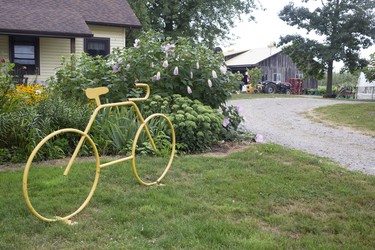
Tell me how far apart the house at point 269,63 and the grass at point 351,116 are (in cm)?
2874

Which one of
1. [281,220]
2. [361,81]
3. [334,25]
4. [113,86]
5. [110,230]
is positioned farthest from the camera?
[361,81]

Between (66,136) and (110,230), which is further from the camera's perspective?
(66,136)

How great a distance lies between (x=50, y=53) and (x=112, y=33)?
2.96 metres

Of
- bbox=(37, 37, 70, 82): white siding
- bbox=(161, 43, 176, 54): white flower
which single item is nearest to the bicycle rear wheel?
bbox=(161, 43, 176, 54): white flower

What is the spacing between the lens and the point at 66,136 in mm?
6016

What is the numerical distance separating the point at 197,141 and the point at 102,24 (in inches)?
463

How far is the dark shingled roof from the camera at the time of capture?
13.8m

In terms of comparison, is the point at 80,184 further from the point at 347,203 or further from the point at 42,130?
the point at 347,203

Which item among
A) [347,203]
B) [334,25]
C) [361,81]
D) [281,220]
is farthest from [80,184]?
[361,81]

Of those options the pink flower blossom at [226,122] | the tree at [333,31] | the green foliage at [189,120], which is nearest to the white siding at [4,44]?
the green foliage at [189,120]

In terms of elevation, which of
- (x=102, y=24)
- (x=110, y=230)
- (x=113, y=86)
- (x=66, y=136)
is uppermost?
(x=102, y=24)

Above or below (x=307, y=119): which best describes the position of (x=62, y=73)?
above

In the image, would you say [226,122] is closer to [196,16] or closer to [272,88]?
[196,16]

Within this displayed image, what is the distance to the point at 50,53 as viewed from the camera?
15.6 m
